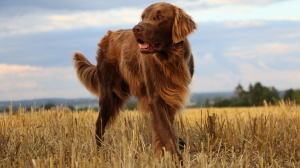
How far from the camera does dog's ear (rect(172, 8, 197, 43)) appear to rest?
5.63 metres

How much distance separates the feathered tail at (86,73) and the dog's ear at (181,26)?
108 inches

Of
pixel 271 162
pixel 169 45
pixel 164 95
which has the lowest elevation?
pixel 271 162

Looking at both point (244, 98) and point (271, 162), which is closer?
point (271, 162)

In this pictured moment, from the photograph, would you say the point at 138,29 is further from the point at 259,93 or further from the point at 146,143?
the point at 259,93

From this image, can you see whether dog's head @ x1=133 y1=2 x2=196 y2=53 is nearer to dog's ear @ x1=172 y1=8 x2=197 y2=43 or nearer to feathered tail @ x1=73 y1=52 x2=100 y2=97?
dog's ear @ x1=172 y1=8 x2=197 y2=43

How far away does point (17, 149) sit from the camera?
236 inches

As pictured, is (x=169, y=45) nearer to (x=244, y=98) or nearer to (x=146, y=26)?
(x=146, y=26)

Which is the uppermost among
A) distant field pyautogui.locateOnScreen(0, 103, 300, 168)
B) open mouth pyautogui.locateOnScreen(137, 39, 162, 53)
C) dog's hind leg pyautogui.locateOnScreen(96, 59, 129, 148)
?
open mouth pyautogui.locateOnScreen(137, 39, 162, 53)

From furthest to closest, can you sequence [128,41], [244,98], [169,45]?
[244,98] → [128,41] → [169,45]

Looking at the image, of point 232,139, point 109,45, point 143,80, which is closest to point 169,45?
point 143,80

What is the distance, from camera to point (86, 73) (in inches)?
328

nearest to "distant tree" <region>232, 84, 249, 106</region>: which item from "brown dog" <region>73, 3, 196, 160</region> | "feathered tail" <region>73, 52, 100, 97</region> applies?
"feathered tail" <region>73, 52, 100, 97</region>

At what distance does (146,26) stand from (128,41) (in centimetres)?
160

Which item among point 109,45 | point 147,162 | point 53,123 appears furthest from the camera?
point 53,123
